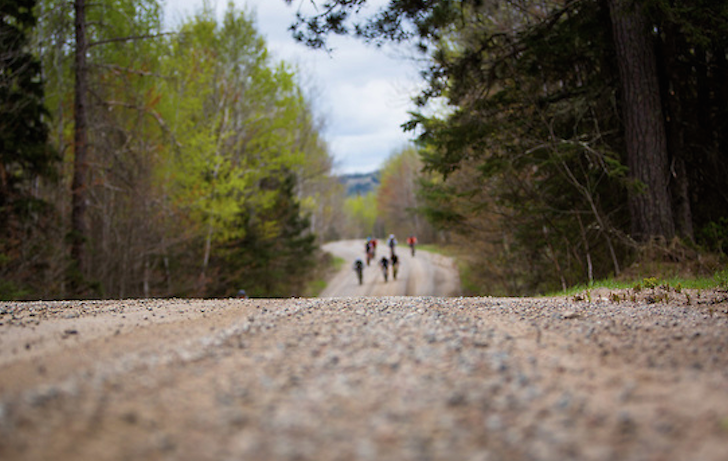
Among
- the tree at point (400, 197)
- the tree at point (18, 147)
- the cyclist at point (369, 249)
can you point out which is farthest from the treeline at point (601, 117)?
the tree at point (400, 197)

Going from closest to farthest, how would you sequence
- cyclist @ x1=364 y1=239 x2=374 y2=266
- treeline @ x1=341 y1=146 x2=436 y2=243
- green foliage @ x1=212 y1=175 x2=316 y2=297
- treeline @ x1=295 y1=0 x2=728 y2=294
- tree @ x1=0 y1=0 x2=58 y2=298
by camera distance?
1. treeline @ x1=295 y1=0 x2=728 y2=294
2. tree @ x1=0 y1=0 x2=58 y2=298
3. green foliage @ x1=212 y1=175 x2=316 y2=297
4. cyclist @ x1=364 y1=239 x2=374 y2=266
5. treeline @ x1=341 y1=146 x2=436 y2=243

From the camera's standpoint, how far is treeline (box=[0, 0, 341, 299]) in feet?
37.6

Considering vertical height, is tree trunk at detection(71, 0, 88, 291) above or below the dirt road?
above

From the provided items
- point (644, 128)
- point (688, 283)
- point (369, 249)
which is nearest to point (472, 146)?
point (644, 128)

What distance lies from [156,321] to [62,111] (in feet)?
47.5

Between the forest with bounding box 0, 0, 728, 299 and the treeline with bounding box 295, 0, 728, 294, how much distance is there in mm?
43

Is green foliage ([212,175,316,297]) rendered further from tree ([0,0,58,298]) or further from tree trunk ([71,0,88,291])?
tree ([0,0,58,298])

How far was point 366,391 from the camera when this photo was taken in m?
2.34

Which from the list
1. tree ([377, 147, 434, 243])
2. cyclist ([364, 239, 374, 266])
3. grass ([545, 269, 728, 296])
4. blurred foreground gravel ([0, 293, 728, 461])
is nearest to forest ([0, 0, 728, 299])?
grass ([545, 269, 728, 296])

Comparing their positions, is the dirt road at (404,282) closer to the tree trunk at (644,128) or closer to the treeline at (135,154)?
the treeline at (135,154)

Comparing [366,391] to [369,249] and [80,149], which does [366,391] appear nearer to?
[80,149]

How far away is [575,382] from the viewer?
2.44m

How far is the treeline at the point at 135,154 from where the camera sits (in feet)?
37.6

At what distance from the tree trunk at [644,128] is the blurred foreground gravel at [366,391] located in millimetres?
6153
